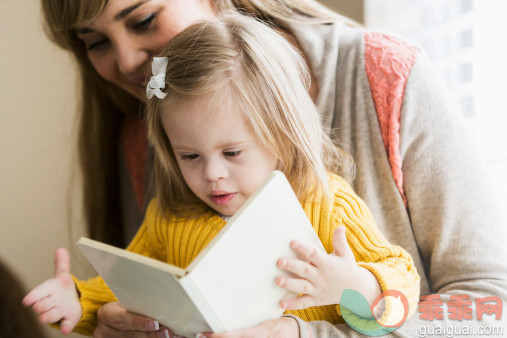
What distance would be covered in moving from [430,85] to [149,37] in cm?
52

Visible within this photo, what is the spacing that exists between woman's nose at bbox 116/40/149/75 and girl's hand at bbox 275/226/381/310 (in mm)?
498

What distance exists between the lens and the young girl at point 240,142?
774 mm

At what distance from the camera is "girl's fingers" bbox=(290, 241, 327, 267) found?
2.16 feet

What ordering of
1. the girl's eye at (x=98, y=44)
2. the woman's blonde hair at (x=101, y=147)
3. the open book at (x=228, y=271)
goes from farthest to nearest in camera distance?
the woman's blonde hair at (x=101, y=147) → the girl's eye at (x=98, y=44) → the open book at (x=228, y=271)

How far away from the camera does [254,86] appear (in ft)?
2.62

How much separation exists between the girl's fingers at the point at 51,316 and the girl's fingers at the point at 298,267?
0.39 m

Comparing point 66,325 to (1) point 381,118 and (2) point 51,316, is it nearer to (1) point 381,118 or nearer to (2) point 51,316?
(2) point 51,316

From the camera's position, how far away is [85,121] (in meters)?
1.29

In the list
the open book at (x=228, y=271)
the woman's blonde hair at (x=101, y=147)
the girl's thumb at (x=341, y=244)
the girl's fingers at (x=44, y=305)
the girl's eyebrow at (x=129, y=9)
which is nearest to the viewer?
the open book at (x=228, y=271)

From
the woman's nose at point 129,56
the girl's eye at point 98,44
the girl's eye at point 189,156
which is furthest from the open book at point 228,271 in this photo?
the girl's eye at point 98,44

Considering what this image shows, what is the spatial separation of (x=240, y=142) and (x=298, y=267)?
22cm

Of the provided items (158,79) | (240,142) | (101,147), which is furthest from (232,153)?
(101,147)

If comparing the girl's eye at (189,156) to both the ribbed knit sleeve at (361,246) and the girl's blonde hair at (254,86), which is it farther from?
the ribbed knit sleeve at (361,246)

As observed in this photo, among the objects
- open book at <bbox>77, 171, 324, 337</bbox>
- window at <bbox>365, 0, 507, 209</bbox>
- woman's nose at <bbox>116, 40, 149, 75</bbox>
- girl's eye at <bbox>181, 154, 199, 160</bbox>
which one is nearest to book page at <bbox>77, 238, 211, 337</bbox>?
open book at <bbox>77, 171, 324, 337</bbox>
